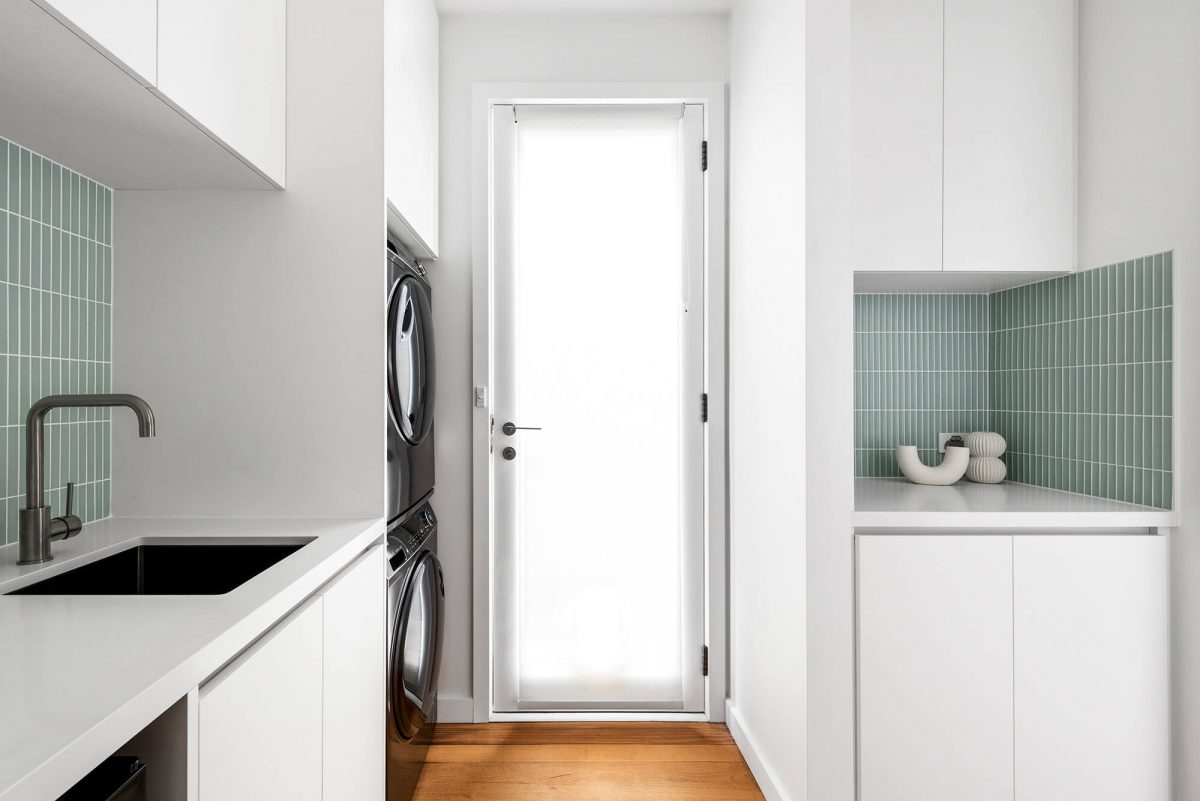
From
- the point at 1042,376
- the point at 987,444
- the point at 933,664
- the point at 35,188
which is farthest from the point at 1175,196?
the point at 35,188

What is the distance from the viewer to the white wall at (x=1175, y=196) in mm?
1663

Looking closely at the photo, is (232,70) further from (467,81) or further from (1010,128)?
(1010,128)

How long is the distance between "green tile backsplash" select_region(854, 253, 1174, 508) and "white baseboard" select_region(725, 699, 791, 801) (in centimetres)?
96

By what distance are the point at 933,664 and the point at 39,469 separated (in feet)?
6.43

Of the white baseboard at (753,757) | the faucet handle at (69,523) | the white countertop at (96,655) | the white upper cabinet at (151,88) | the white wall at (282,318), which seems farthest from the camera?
the white baseboard at (753,757)

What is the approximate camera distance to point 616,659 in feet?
8.14

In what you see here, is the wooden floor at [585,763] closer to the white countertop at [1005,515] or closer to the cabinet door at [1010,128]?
the white countertop at [1005,515]

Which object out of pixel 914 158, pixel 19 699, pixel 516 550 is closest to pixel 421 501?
pixel 516 550

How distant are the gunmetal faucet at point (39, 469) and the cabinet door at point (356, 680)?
46 cm

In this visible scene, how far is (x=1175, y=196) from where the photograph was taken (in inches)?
66.9

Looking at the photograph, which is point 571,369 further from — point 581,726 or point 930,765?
point 930,765

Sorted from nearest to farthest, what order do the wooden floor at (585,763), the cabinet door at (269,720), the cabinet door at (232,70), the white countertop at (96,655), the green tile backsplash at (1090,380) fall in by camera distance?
the white countertop at (96,655) → the cabinet door at (269,720) → the cabinet door at (232,70) → the green tile backsplash at (1090,380) → the wooden floor at (585,763)

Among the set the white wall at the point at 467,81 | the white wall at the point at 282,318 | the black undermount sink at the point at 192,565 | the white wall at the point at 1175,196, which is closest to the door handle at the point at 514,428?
the white wall at the point at 467,81

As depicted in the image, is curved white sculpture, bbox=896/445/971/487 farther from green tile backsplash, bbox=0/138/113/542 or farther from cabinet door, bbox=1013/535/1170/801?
green tile backsplash, bbox=0/138/113/542
